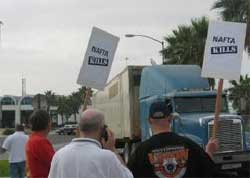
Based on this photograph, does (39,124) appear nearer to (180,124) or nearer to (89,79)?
(89,79)

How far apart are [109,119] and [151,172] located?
23588 millimetres

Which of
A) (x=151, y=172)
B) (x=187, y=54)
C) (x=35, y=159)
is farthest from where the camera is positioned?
(x=187, y=54)

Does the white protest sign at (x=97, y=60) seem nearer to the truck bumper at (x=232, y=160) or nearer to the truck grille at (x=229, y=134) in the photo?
the truck grille at (x=229, y=134)

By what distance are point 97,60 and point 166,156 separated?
Result: 167 inches

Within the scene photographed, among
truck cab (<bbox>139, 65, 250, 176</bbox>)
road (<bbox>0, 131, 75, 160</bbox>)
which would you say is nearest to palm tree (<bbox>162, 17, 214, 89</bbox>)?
road (<bbox>0, 131, 75, 160</bbox>)

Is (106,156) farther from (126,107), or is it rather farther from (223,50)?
(126,107)

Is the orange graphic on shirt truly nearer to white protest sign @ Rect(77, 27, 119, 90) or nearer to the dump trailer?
white protest sign @ Rect(77, 27, 119, 90)

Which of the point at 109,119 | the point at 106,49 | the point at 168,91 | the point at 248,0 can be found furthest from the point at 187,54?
the point at 106,49

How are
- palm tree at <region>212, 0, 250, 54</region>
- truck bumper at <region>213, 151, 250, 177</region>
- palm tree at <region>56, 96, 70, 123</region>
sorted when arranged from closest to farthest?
truck bumper at <region>213, 151, 250, 177</region>
palm tree at <region>212, 0, 250, 54</region>
palm tree at <region>56, 96, 70, 123</region>

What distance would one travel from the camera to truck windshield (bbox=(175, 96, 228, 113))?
20.2 meters

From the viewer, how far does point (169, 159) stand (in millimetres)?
5379

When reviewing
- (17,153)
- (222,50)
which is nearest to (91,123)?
(222,50)

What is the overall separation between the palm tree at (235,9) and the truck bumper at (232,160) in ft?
62.3

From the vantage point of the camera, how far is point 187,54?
137 feet
